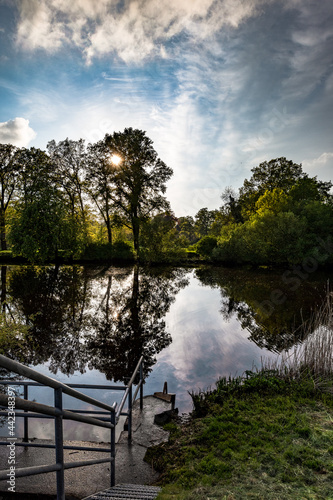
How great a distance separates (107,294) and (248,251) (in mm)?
21989

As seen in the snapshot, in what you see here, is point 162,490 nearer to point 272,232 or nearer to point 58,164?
point 272,232

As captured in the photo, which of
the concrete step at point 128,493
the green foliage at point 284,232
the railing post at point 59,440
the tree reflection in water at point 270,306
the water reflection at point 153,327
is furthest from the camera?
the green foliage at point 284,232

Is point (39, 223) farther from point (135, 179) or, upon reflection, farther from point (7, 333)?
point (7, 333)

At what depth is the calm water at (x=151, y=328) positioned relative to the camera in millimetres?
8266

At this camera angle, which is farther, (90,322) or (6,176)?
(6,176)

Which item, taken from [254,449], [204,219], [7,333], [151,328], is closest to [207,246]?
[151,328]

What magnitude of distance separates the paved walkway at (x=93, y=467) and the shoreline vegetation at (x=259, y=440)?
0.24 m

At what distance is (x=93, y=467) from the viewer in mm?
3934

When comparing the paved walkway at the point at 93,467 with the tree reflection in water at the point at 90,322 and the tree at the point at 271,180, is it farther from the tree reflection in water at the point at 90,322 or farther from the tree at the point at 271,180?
the tree at the point at 271,180

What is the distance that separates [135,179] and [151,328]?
29764mm

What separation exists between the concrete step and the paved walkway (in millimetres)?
481

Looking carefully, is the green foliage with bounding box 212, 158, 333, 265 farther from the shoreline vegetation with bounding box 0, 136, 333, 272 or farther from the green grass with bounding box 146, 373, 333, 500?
the green grass with bounding box 146, 373, 333, 500

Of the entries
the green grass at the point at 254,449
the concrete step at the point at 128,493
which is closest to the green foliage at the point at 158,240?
the green grass at the point at 254,449

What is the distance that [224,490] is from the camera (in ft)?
11.4
